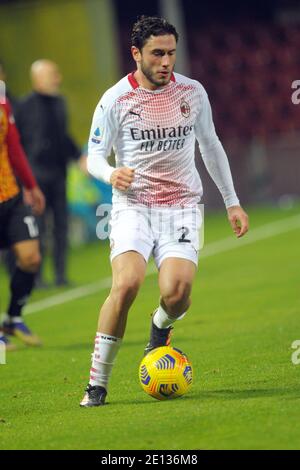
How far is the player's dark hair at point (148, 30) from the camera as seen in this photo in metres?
8.62

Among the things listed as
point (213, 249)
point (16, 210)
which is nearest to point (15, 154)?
point (16, 210)

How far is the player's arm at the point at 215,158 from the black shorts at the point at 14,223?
115 inches

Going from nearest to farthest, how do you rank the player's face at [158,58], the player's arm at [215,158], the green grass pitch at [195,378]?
the green grass pitch at [195,378]
the player's face at [158,58]
the player's arm at [215,158]

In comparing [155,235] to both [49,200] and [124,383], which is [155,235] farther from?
[49,200]

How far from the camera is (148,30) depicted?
8641 mm

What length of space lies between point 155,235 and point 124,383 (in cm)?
133

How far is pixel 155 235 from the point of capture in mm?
8859

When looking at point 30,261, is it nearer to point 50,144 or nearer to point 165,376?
point 165,376

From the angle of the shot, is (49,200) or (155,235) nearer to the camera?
(155,235)

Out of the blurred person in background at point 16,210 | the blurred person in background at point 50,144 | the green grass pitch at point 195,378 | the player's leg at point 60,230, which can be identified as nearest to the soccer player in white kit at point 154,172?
the green grass pitch at point 195,378

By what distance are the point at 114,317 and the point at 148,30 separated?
6.00 feet

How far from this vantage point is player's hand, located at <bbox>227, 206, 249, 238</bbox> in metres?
8.85

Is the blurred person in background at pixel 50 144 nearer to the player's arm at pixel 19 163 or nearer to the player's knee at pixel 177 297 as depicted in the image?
the player's arm at pixel 19 163
